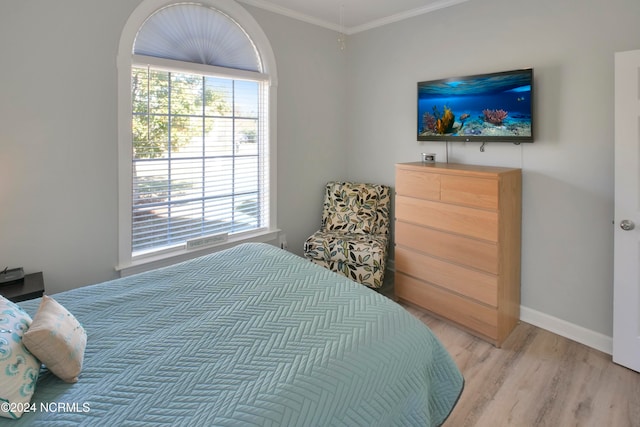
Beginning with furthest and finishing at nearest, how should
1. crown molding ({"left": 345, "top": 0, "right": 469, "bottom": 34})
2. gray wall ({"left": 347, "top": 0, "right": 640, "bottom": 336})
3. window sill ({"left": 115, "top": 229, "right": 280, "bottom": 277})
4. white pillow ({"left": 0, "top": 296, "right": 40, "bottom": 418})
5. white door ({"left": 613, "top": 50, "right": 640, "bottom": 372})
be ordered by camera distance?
crown molding ({"left": 345, "top": 0, "right": 469, "bottom": 34}) < window sill ({"left": 115, "top": 229, "right": 280, "bottom": 277}) < gray wall ({"left": 347, "top": 0, "right": 640, "bottom": 336}) < white door ({"left": 613, "top": 50, "right": 640, "bottom": 372}) < white pillow ({"left": 0, "top": 296, "right": 40, "bottom": 418})

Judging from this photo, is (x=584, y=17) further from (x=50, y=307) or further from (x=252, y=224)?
(x=50, y=307)

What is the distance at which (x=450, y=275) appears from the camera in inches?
110

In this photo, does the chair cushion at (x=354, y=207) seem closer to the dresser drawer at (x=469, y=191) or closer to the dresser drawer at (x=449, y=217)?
the dresser drawer at (x=449, y=217)

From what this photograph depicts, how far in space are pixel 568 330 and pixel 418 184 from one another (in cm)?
150

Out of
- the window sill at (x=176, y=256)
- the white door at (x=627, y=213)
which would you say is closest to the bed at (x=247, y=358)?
the window sill at (x=176, y=256)

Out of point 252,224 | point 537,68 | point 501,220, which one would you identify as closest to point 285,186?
point 252,224

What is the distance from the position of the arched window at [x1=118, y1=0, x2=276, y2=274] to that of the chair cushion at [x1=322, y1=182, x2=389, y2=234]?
623 mm

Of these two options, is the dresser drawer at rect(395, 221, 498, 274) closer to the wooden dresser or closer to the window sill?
the wooden dresser

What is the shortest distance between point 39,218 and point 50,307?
1280mm

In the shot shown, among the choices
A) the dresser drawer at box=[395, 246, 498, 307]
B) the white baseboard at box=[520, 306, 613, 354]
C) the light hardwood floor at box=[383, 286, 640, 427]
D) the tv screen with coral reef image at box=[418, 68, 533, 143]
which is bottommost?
the light hardwood floor at box=[383, 286, 640, 427]

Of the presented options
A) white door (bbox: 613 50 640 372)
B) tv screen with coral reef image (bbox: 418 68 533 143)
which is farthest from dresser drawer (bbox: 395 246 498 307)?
tv screen with coral reef image (bbox: 418 68 533 143)

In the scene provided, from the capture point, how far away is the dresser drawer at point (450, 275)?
2584 mm

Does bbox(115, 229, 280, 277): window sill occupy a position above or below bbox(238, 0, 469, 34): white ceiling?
below

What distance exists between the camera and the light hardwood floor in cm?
190
